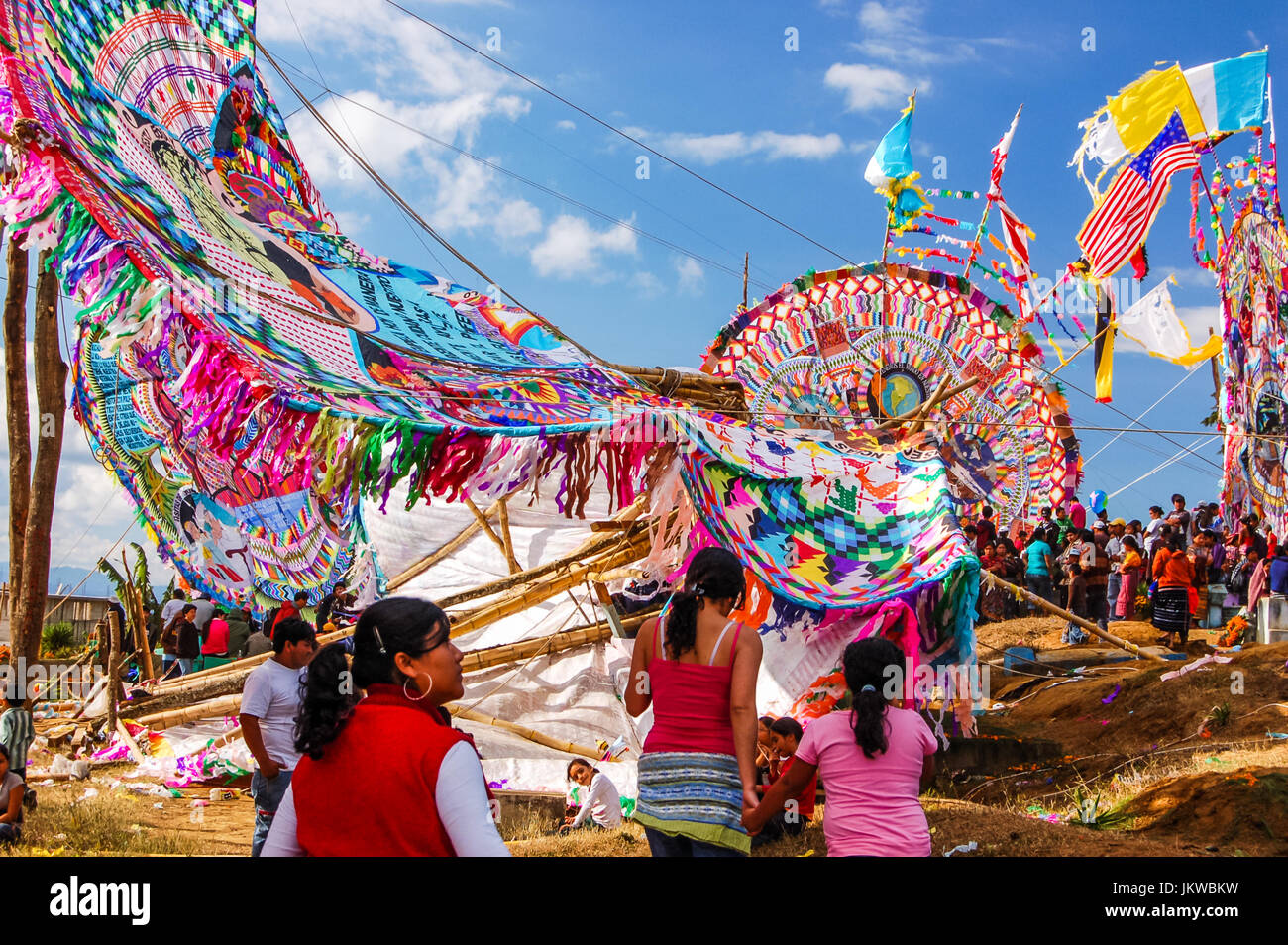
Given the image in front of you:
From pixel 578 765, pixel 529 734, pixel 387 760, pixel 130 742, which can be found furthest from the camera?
pixel 130 742

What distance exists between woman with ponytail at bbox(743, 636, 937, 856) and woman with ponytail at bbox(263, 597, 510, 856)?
1.31 m

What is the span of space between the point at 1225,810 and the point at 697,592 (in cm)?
341

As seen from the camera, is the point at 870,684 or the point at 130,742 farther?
the point at 130,742

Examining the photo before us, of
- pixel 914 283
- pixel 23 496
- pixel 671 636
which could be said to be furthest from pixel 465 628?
pixel 914 283

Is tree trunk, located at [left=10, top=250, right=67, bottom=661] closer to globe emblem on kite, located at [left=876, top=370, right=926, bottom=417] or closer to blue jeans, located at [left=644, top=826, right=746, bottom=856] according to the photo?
blue jeans, located at [left=644, top=826, right=746, bottom=856]

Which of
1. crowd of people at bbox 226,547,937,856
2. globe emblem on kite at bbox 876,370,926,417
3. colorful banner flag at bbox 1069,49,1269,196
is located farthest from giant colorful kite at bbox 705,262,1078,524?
crowd of people at bbox 226,547,937,856

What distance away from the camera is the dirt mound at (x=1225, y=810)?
4.92 m

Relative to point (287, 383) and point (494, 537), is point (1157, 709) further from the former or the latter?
point (287, 383)

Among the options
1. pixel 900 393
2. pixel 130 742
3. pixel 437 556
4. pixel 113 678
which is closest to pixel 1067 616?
pixel 900 393

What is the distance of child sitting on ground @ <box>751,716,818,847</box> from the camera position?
5.26 m

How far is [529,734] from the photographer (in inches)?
275

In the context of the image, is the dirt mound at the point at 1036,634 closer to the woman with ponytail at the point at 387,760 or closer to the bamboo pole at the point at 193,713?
the bamboo pole at the point at 193,713

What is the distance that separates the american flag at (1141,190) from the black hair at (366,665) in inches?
395

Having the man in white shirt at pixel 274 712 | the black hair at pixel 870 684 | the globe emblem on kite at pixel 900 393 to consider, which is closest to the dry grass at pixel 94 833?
the man in white shirt at pixel 274 712
